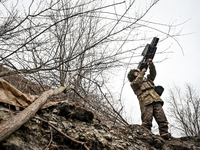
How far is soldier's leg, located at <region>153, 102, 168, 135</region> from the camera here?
9.63 ft

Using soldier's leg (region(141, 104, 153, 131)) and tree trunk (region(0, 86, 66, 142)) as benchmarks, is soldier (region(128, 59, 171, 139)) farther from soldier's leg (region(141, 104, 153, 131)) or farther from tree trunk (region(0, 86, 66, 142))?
tree trunk (region(0, 86, 66, 142))

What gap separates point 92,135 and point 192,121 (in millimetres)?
5970

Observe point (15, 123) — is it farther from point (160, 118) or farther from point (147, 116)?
point (160, 118)

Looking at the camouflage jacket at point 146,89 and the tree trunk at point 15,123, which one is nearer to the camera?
the tree trunk at point 15,123

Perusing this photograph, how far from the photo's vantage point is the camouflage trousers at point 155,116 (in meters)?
2.96

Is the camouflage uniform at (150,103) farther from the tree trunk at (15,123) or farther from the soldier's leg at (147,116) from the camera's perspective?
the tree trunk at (15,123)

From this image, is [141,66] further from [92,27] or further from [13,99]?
[13,99]

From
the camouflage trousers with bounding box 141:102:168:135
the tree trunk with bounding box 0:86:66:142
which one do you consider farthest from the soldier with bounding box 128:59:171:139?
the tree trunk with bounding box 0:86:66:142

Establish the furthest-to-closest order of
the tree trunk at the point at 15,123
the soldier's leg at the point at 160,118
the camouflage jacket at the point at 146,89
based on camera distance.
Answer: the camouflage jacket at the point at 146,89, the soldier's leg at the point at 160,118, the tree trunk at the point at 15,123

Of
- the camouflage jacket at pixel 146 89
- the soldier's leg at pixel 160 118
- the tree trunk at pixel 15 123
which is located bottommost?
the tree trunk at pixel 15 123

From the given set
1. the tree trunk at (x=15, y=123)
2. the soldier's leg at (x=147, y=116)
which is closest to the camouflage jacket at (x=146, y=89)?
the soldier's leg at (x=147, y=116)

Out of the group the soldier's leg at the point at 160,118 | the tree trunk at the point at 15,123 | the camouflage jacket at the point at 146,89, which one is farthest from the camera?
the camouflage jacket at the point at 146,89

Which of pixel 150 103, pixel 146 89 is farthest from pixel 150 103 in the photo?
pixel 146 89

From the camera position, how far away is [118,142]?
175cm
